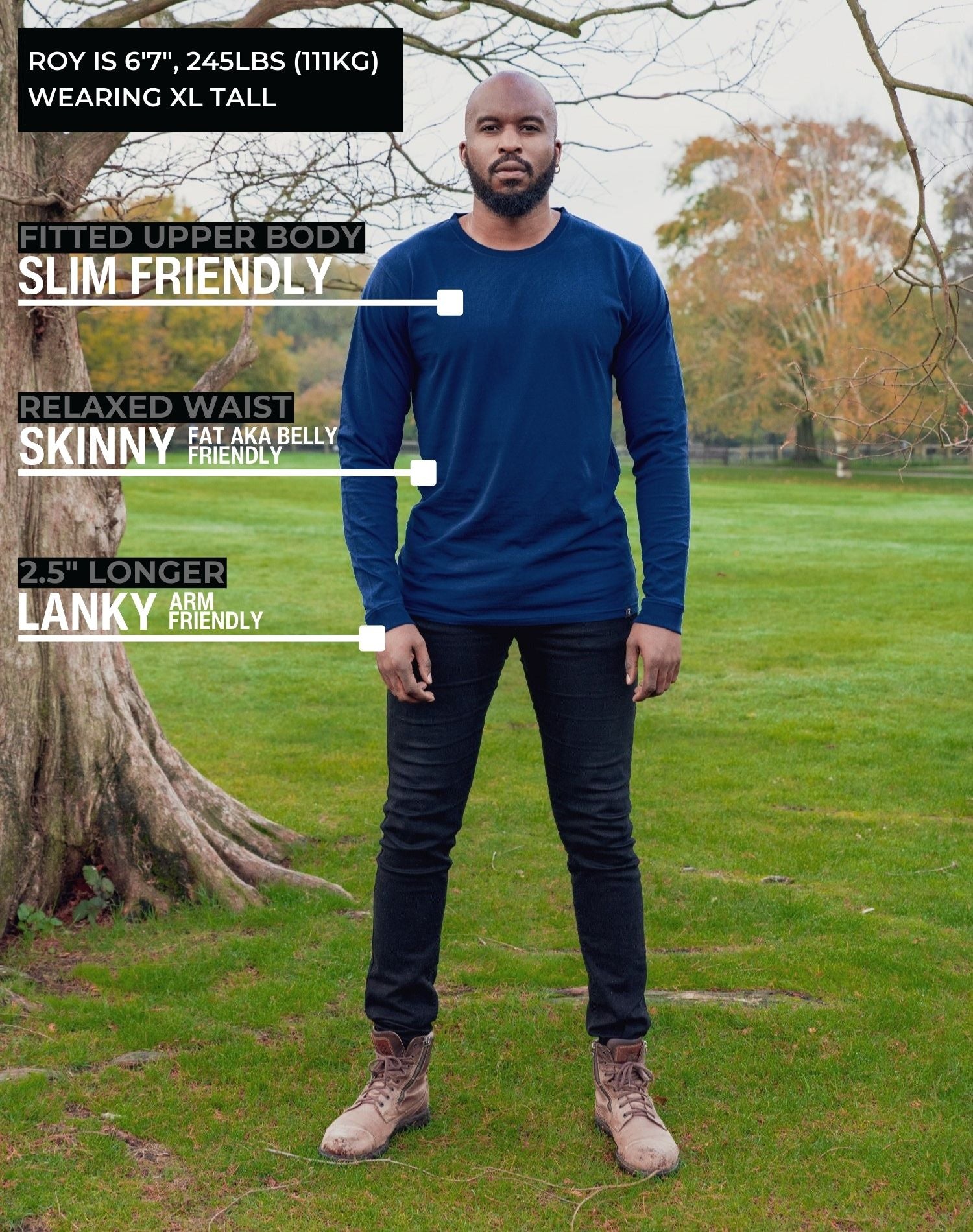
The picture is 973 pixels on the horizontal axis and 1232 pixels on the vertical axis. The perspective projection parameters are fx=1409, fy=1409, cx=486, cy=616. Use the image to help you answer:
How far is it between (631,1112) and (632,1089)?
6 cm

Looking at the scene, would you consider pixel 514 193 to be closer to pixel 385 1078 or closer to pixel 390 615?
pixel 390 615

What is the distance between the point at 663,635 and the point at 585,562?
25cm

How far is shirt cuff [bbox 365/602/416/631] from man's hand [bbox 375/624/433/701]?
0.01 meters

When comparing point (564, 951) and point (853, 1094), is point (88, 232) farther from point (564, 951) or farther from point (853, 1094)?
point (853, 1094)

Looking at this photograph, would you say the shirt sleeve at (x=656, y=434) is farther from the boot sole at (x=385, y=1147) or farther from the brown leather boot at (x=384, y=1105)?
the boot sole at (x=385, y=1147)

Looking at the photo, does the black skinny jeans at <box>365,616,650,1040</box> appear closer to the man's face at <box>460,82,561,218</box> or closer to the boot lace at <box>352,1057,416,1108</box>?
the boot lace at <box>352,1057,416,1108</box>

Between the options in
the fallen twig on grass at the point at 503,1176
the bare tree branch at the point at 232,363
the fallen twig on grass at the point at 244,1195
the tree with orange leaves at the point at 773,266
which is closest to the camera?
the fallen twig on grass at the point at 244,1195

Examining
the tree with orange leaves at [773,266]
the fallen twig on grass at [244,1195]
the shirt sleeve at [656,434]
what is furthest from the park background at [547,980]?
the tree with orange leaves at [773,266]

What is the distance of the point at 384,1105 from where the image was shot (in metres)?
3.41

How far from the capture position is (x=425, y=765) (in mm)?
3279

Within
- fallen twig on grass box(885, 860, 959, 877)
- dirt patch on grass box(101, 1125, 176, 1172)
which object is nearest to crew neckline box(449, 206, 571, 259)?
dirt patch on grass box(101, 1125, 176, 1172)

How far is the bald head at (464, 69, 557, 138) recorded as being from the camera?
3180mm

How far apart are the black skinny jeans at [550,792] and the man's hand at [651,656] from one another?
0.11 feet

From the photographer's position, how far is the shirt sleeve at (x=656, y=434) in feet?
10.8
